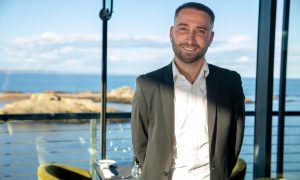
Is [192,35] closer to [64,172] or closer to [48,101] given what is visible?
[64,172]

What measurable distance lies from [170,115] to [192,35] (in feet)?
0.87

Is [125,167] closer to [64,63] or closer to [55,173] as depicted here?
[55,173]

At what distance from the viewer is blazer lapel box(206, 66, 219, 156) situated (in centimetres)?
128

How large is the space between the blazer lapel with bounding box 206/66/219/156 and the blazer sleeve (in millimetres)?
217

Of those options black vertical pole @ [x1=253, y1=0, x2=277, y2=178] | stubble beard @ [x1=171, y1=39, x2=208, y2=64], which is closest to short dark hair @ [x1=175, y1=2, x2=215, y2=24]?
stubble beard @ [x1=171, y1=39, x2=208, y2=64]

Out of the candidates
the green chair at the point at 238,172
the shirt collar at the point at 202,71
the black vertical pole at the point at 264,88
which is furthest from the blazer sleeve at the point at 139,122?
the black vertical pole at the point at 264,88

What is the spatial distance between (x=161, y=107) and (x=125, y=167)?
1.30 m

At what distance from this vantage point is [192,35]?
4.13 ft

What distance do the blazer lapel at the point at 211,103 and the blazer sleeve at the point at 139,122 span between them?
0.22 metres

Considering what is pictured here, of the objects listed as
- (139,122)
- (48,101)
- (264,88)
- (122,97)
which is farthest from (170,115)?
(48,101)

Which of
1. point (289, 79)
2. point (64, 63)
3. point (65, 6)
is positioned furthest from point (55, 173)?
point (64, 63)

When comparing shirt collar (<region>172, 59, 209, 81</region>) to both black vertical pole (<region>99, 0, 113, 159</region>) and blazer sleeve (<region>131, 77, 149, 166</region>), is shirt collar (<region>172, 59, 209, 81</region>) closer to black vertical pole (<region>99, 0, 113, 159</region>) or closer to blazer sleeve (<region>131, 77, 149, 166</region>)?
blazer sleeve (<region>131, 77, 149, 166</region>)

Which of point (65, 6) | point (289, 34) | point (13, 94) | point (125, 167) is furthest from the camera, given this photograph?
Result: point (13, 94)

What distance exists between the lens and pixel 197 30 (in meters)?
1.27
